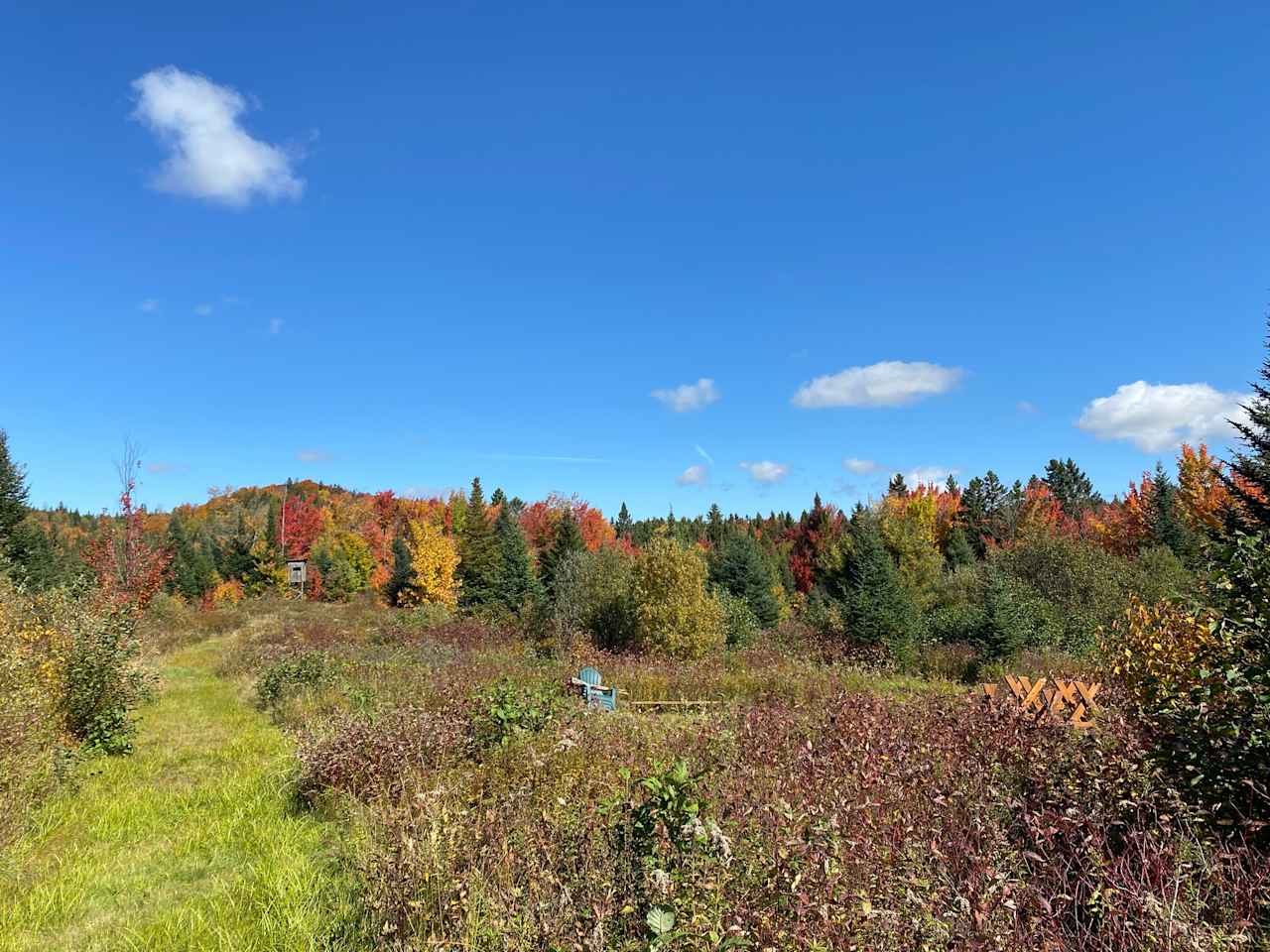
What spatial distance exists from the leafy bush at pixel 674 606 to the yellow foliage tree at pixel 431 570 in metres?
22.0

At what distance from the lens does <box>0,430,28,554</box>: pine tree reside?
81.7 ft

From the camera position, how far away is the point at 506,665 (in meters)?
14.6

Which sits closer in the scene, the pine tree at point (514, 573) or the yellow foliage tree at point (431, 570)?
the pine tree at point (514, 573)

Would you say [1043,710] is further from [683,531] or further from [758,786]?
[683,531]

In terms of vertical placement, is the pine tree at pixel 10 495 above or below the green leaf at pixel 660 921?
above

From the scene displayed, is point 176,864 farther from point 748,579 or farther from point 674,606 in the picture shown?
point 748,579

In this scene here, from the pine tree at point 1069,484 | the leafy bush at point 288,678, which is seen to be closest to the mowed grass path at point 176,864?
the leafy bush at point 288,678

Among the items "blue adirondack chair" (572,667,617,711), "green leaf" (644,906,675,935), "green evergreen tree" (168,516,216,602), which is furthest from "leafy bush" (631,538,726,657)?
"green evergreen tree" (168,516,216,602)

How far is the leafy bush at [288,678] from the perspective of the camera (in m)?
13.1

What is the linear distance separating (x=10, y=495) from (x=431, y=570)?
19.6 metres

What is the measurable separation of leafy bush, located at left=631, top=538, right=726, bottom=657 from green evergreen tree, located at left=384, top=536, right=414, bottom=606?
2985 cm

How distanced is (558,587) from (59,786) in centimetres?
1792

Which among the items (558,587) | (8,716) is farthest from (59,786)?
(558,587)

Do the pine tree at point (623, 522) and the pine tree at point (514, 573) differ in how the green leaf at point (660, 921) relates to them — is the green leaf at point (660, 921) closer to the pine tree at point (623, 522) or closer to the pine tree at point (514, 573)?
the pine tree at point (514, 573)
